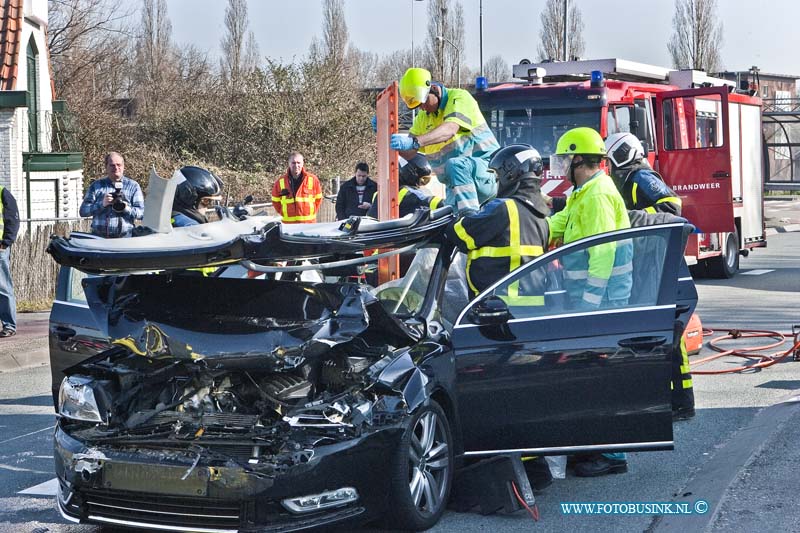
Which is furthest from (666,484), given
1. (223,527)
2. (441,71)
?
(441,71)

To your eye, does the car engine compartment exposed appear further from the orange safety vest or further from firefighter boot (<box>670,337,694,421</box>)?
the orange safety vest

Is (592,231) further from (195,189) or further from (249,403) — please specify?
(195,189)

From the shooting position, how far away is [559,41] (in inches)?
2122

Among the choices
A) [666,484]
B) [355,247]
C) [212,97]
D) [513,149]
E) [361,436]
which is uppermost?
[212,97]

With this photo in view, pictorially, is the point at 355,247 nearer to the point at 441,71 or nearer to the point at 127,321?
the point at 127,321

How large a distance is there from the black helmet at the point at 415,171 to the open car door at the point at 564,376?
12.6 ft

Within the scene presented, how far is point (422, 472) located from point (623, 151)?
485 centimetres

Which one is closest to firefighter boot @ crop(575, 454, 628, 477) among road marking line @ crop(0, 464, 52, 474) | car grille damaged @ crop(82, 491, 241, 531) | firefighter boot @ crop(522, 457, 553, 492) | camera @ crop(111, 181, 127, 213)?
firefighter boot @ crop(522, 457, 553, 492)

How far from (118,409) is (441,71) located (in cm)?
4778

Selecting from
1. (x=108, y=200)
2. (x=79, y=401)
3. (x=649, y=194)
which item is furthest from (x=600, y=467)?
(x=108, y=200)

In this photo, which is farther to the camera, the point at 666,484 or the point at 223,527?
the point at 666,484

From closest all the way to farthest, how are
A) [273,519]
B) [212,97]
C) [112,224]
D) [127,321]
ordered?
[273,519] → [127,321] → [112,224] → [212,97]

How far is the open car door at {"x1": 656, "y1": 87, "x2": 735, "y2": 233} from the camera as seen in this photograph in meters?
15.9

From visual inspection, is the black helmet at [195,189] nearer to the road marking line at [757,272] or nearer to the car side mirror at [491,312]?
the car side mirror at [491,312]
